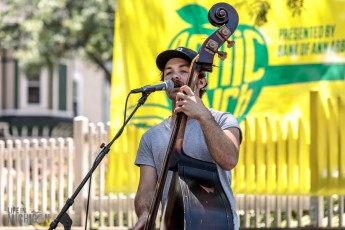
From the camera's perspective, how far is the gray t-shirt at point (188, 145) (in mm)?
3754

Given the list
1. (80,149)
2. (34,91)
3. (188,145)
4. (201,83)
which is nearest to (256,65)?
(80,149)

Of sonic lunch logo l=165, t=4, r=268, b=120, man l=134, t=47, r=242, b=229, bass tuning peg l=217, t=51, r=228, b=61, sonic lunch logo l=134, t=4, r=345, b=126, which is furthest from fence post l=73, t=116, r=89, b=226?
bass tuning peg l=217, t=51, r=228, b=61

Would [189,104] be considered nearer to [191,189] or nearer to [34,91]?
[191,189]

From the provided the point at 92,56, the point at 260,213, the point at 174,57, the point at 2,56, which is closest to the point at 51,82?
the point at 2,56

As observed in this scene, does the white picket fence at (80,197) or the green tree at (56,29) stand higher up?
the green tree at (56,29)

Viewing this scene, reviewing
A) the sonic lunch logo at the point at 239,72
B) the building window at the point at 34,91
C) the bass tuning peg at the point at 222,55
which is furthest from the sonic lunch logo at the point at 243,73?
the building window at the point at 34,91

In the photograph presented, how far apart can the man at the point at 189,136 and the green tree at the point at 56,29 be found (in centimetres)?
1650

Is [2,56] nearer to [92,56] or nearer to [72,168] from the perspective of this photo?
[92,56]

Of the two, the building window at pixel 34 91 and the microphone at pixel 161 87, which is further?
the building window at pixel 34 91

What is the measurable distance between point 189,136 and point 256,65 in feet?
12.9

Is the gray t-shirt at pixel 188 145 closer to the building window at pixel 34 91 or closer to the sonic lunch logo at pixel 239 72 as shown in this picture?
the sonic lunch logo at pixel 239 72

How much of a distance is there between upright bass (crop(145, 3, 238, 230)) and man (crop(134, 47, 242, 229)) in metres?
0.06

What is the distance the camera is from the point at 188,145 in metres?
3.78

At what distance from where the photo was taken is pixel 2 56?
26.1 meters
